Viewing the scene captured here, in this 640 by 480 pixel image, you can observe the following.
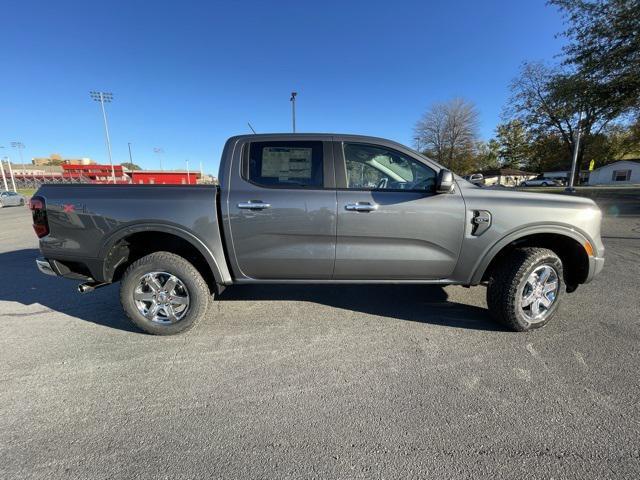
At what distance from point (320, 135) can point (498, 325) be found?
108 inches

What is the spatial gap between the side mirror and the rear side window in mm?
1082

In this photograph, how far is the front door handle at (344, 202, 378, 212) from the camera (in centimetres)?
288

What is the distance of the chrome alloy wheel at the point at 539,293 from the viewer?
3.07 m

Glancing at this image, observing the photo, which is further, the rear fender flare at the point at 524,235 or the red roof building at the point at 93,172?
the red roof building at the point at 93,172

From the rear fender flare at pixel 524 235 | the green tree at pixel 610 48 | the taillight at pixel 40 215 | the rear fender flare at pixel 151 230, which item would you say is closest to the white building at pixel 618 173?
the green tree at pixel 610 48

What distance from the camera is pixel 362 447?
6.05 feet

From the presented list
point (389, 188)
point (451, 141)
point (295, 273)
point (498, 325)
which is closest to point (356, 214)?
point (389, 188)

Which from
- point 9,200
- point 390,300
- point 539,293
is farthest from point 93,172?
point 539,293

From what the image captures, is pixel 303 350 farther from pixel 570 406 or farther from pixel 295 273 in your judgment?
pixel 570 406

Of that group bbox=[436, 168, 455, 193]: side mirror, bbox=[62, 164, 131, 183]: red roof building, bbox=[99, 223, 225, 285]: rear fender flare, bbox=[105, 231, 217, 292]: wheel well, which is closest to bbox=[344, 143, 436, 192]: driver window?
bbox=[436, 168, 455, 193]: side mirror

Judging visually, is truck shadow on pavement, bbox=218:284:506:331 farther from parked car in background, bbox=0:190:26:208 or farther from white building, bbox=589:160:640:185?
white building, bbox=589:160:640:185

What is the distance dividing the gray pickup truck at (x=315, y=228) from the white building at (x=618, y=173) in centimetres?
7257

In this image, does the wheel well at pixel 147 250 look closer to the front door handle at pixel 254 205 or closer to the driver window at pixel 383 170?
the front door handle at pixel 254 205

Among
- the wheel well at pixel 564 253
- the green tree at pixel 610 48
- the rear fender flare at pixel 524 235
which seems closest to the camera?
the rear fender flare at pixel 524 235
